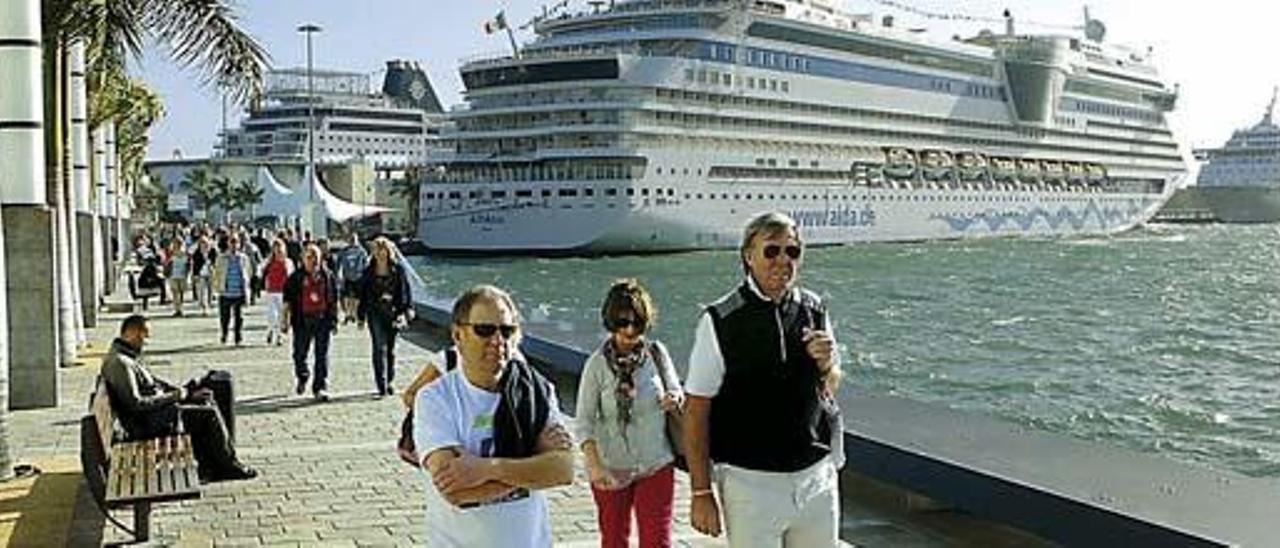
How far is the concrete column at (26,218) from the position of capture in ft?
32.9

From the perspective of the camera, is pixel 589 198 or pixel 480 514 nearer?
pixel 480 514

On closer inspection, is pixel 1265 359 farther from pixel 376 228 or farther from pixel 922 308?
pixel 376 228

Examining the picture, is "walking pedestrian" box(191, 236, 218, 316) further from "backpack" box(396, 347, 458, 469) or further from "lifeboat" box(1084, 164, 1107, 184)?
"lifeboat" box(1084, 164, 1107, 184)

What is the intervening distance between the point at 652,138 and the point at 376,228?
23339mm

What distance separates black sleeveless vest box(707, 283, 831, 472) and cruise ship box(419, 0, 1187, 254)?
5314 cm

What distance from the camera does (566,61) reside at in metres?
63.4

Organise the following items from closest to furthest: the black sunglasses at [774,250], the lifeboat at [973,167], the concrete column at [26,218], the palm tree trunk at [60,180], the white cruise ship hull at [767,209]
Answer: the black sunglasses at [774,250] → the concrete column at [26,218] → the palm tree trunk at [60,180] → the white cruise ship hull at [767,209] → the lifeboat at [973,167]

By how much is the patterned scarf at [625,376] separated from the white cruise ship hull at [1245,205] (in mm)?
139319

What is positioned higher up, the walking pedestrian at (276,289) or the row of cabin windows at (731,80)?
the row of cabin windows at (731,80)

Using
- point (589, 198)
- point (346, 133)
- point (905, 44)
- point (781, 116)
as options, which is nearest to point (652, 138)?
point (589, 198)

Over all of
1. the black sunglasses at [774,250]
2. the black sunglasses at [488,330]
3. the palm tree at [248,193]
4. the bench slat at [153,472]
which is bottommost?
the palm tree at [248,193]

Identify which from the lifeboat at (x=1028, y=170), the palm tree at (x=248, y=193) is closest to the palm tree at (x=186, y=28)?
the lifeboat at (x=1028, y=170)

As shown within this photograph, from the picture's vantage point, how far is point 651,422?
4.50 metres

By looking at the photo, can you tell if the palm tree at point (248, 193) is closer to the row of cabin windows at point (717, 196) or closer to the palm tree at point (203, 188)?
the palm tree at point (203, 188)
